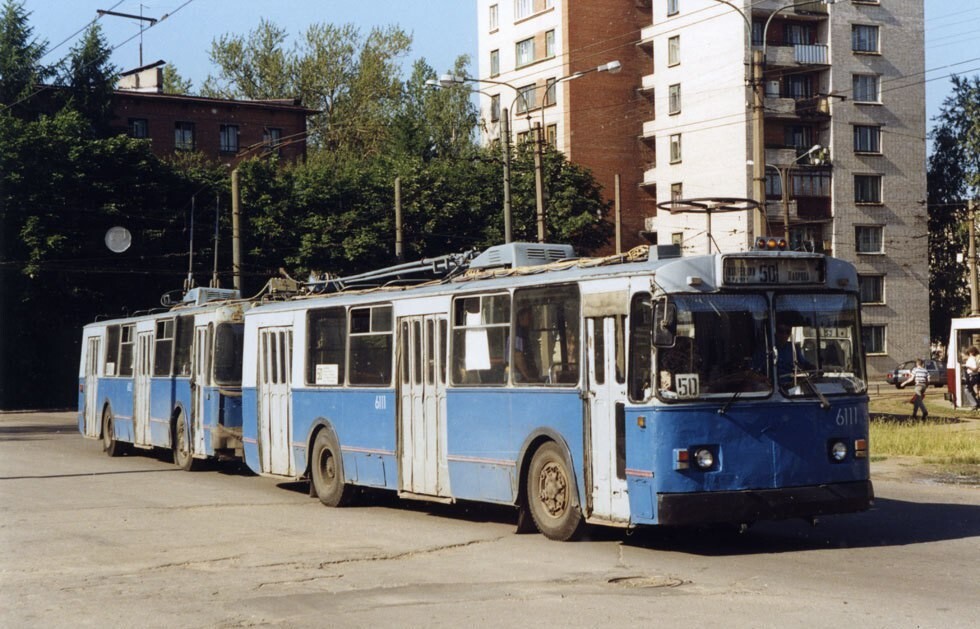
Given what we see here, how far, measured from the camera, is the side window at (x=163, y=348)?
24.6 metres

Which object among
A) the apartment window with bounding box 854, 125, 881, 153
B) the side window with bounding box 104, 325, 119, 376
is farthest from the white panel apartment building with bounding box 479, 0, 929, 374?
the side window with bounding box 104, 325, 119, 376

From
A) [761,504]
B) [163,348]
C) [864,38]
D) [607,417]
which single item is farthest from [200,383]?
[864,38]

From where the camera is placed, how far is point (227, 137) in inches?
3046

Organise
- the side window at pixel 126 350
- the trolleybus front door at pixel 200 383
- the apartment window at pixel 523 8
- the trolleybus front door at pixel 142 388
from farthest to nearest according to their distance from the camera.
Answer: the apartment window at pixel 523 8
the side window at pixel 126 350
the trolleybus front door at pixel 142 388
the trolleybus front door at pixel 200 383

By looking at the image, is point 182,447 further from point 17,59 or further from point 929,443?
point 17,59

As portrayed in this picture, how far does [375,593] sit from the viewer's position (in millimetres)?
9805

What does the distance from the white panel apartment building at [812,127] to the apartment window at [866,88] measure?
0.22 feet

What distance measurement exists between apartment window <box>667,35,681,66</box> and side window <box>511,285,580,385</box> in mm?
54970

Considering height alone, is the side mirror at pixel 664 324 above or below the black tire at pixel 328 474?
above

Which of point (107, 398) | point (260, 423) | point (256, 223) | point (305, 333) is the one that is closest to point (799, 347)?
point (305, 333)

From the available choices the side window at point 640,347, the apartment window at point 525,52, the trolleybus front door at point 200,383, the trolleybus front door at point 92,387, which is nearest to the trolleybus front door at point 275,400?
the trolleybus front door at point 200,383

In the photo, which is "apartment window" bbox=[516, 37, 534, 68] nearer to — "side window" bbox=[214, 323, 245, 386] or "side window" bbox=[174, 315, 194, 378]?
"side window" bbox=[174, 315, 194, 378]

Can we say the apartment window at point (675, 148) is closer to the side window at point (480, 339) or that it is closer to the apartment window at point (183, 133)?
the apartment window at point (183, 133)

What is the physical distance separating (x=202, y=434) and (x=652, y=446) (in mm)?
12400
